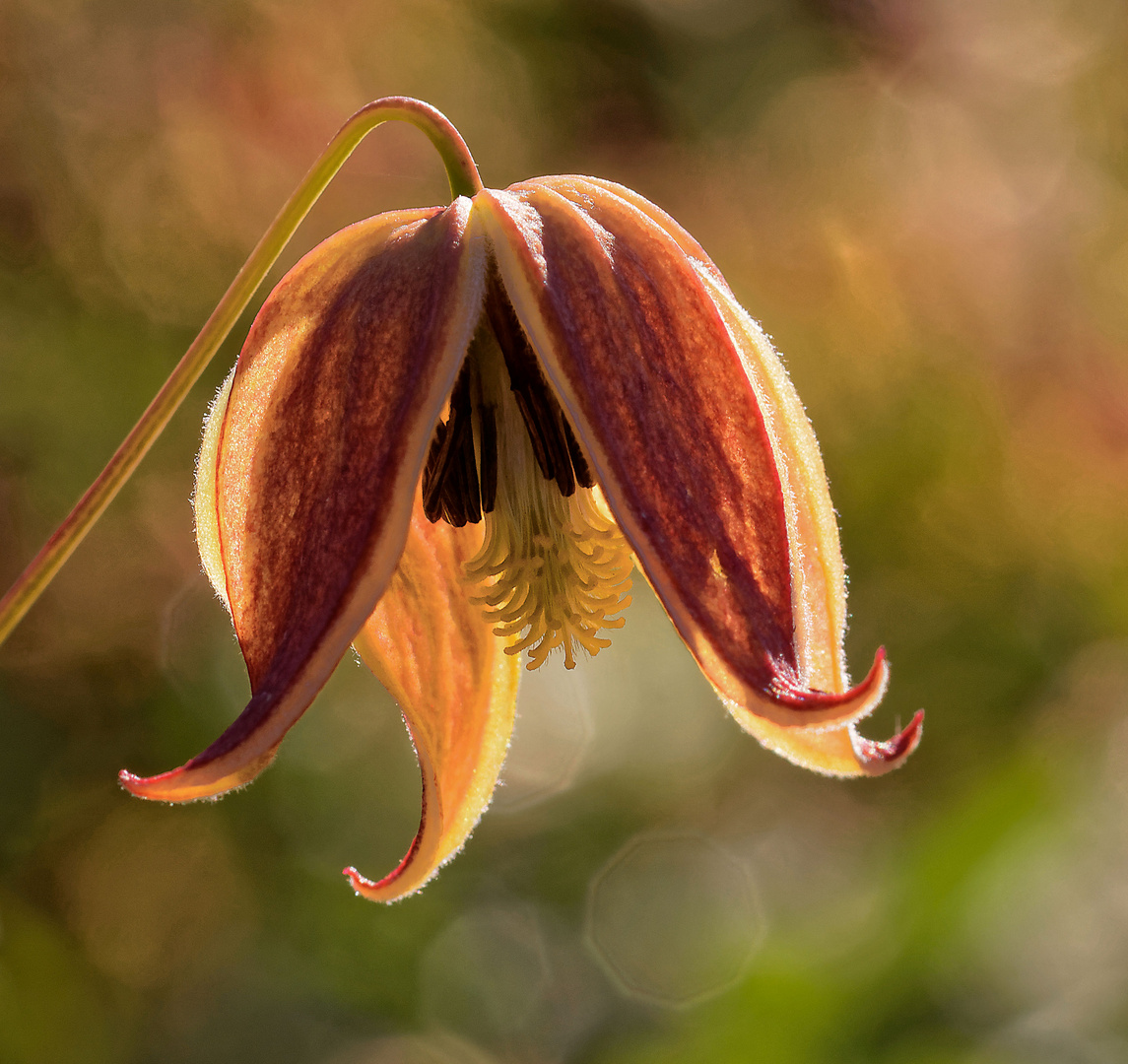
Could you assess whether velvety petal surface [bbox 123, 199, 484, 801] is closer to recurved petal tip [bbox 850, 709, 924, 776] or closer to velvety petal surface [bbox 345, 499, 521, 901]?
velvety petal surface [bbox 345, 499, 521, 901]

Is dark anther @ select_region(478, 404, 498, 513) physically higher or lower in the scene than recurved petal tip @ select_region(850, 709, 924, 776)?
higher

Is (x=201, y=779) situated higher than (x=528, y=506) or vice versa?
(x=528, y=506)

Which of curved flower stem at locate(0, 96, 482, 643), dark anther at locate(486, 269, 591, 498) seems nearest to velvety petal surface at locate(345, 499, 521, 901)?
dark anther at locate(486, 269, 591, 498)

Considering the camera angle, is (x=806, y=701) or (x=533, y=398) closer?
(x=806, y=701)

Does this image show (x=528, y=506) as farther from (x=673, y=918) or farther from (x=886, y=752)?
(x=673, y=918)

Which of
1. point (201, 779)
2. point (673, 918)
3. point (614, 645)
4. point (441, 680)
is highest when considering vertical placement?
point (614, 645)

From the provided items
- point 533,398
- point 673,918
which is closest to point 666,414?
point 533,398

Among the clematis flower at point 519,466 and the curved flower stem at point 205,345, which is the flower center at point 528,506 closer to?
the clematis flower at point 519,466
